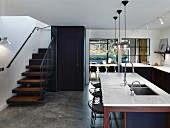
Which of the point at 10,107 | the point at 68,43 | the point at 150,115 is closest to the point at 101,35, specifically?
the point at 68,43

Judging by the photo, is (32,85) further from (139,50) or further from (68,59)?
(139,50)

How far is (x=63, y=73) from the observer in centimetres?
765

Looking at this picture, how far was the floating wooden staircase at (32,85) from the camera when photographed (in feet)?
18.7

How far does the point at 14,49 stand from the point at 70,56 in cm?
223

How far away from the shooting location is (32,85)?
6.88m

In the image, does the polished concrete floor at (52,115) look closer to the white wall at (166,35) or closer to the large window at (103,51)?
the white wall at (166,35)

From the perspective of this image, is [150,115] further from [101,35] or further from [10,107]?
[101,35]

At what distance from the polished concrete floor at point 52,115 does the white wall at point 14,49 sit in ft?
2.33

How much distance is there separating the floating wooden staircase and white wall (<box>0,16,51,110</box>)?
0.19 meters

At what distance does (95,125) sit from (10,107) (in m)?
2.73

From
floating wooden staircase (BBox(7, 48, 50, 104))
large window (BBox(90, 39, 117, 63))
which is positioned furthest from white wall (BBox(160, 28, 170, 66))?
floating wooden staircase (BBox(7, 48, 50, 104))

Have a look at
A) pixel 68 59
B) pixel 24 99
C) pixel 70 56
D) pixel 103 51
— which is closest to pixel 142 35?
pixel 103 51

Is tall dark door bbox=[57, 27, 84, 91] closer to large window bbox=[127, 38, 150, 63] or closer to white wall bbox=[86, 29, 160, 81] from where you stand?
white wall bbox=[86, 29, 160, 81]

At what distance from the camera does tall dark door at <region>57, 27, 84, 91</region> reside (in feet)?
24.8
